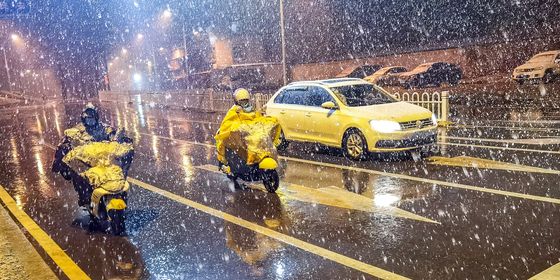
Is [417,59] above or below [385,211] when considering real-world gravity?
above

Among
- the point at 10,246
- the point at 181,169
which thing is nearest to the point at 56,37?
the point at 181,169

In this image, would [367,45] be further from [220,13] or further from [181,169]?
[181,169]

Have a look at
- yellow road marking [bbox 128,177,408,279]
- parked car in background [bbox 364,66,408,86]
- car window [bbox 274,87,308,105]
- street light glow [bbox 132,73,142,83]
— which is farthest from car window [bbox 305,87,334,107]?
street light glow [bbox 132,73,142,83]

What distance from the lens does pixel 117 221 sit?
19.8 feet

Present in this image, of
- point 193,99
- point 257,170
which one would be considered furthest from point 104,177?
point 193,99

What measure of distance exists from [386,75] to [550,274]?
28.2 metres

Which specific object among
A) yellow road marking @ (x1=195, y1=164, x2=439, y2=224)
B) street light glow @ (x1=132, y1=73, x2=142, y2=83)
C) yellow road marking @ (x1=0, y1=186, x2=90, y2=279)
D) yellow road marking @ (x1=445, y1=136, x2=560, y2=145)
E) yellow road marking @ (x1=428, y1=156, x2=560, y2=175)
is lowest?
yellow road marking @ (x1=445, y1=136, x2=560, y2=145)

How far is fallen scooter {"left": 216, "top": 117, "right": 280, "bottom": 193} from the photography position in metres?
7.57

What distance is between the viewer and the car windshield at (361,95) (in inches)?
429

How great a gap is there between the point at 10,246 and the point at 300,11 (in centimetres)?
4075

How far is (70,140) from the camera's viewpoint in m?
6.39

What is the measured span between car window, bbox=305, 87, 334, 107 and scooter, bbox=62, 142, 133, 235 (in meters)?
5.81

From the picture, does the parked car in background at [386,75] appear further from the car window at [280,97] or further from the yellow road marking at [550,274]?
the yellow road marking at [550,274]

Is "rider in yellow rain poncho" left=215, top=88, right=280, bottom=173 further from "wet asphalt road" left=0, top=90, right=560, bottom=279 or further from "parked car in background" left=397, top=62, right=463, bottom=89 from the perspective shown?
"parked car in background" left=397, top=62, right=463, bottom=89
